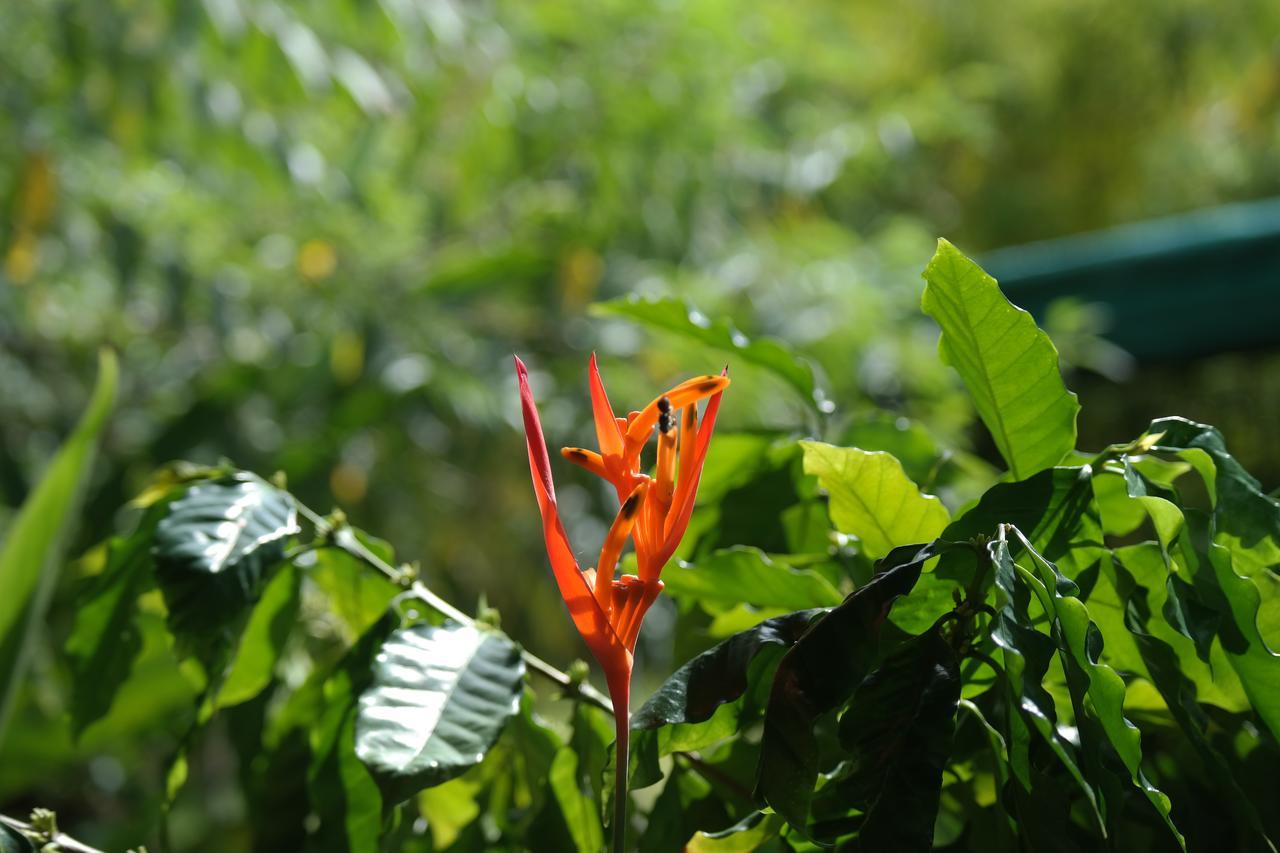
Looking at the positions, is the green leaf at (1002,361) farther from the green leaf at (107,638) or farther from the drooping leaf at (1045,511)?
the green leaf at (107,638)

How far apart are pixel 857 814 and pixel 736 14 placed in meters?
1.57

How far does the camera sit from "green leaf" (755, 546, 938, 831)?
234 millimetres

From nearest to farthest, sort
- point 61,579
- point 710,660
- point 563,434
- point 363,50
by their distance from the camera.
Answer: point 710,660 → point 61,579 → point 563,434 → point 363,50

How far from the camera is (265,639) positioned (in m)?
0.36

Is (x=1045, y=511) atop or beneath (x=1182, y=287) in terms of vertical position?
atop

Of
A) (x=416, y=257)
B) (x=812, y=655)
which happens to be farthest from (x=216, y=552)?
(x=416, y=257)

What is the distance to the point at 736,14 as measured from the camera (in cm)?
167

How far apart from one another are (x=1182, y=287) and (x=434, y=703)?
1.31 meters

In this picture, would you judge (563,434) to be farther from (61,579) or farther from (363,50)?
(363,50)

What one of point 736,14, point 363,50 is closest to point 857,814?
point 363,50

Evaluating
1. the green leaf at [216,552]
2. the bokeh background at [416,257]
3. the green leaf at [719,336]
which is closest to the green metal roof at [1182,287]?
the bokeh background at [416,257]

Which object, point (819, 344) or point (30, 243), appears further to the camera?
point (819, 344)

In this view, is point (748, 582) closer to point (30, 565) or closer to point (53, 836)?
point (53, 836)

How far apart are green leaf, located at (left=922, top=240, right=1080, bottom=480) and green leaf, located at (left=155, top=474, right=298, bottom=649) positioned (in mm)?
188
